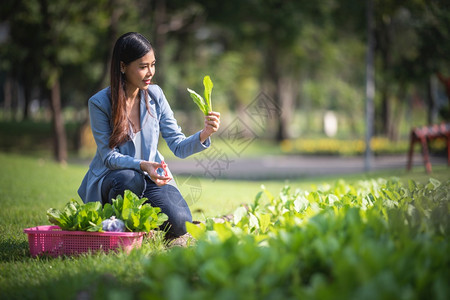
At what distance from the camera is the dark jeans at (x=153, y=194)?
12.7ft

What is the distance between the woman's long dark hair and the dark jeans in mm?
265

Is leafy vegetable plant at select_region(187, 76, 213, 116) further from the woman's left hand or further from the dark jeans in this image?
the dark jeans

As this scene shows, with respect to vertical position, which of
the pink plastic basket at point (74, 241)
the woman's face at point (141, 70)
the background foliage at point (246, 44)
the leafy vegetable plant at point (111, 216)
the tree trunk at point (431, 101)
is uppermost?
the background foliage at point (246, 44)

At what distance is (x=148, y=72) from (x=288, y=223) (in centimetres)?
174

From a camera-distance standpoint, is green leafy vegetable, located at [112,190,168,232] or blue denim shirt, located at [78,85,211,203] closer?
green leafy vegetable, located at [112,190,168,232]

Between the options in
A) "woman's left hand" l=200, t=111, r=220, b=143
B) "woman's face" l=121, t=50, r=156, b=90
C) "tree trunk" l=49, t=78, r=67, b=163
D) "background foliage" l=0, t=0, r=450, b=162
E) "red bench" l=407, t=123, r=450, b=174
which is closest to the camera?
"woman's left hand" l=200, t=111, r=220, b=143

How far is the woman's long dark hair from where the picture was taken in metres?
3.83

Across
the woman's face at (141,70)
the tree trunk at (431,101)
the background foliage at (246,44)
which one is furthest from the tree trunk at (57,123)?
the tree trunk at (431,101)

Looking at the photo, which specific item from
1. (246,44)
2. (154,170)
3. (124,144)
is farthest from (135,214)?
(246,44)

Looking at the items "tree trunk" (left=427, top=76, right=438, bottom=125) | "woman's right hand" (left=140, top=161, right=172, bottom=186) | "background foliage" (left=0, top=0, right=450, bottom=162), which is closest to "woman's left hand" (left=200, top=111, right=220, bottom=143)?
"woman's right hand" (left=140, top=161, right=172, bottom=186)

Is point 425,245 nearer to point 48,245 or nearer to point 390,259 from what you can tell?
point 390,259

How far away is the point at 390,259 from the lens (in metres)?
2.16

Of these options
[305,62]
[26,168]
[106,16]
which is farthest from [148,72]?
[305,62]

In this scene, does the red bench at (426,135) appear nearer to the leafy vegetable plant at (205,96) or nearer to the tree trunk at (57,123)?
the leafy vegetable plant at (205,96)
